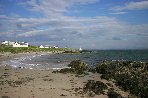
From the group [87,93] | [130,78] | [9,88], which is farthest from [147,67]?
[9,88]

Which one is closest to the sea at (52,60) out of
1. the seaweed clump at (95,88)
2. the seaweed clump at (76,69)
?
the seaweed clump at (76,69)

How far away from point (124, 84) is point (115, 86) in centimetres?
97

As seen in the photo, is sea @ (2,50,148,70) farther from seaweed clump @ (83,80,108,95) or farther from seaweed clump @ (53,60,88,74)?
seaweed clump @ (83,80,108,95)

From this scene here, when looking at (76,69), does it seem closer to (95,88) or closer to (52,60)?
(95,88)

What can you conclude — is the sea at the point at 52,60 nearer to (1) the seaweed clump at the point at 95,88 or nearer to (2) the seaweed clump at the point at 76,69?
(2) the seaweed clump at the point at 76,69

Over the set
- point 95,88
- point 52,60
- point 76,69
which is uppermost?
point 76,69

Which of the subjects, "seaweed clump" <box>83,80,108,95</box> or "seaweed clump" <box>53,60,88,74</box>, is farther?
"seaweed clump" <box>53,60,88,74</box>

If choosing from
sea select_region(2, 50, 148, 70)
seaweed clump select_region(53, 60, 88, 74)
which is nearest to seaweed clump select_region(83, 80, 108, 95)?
seaweed clump select_region(53, 60, 88, 74)

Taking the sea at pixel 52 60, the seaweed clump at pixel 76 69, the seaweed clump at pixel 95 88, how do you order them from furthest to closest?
the sea at pixel 52 60
the seaweed clump at pixel 76 69
the seaweed clump at pixel 95 88

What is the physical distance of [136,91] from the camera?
2022 cm

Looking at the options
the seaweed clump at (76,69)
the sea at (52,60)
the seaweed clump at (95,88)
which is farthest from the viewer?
the sea at (52,60)

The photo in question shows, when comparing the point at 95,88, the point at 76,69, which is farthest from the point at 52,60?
the point at 95,88

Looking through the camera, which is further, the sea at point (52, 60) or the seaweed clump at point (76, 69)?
the sea at point (52, 60)

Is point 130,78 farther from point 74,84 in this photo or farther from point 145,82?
point 74,84
